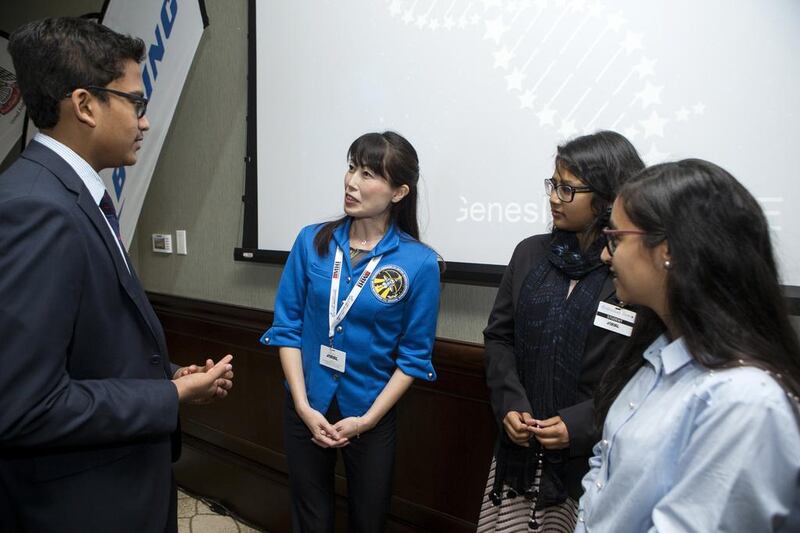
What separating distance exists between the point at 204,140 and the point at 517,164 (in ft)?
5.39

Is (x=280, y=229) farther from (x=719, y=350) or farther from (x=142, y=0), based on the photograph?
(x=719, y=350)

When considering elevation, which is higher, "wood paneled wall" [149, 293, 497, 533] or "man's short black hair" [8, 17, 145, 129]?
"man's short black hair" [8, 17, 145, 129]

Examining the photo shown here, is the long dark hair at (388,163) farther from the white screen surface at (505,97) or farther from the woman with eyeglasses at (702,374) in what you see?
the woman with eyeglasses at (702,374)

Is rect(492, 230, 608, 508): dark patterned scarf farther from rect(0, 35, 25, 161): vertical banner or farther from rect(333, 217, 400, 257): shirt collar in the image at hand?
rect(0, 35, 25, 161): vertical banner

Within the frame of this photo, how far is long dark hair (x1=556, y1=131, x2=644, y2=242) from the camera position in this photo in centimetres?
130

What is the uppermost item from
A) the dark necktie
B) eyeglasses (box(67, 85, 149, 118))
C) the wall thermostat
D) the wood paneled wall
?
eyeglasses (box(67, 85, 149, 118))

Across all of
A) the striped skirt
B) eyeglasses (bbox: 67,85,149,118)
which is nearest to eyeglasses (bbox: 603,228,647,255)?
the striped skirt

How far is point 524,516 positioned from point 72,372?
3.60 ft

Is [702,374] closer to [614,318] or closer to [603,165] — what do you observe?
[614,318]

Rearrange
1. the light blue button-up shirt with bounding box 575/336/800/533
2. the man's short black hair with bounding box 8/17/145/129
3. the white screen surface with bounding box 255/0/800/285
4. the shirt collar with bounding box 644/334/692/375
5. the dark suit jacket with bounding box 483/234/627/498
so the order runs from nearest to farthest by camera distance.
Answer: the light blue button-up shirt with bounding box 575/336/800/533 < the shirt collar with bounding box 644/334/692/375 < the man's short black hair with bounding box 8/17/145/129 < the dark suit jacket with bounding box 483/234/627/498 < the white screen surface with bounding box 255/0/800/285

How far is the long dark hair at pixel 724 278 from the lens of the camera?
2.48 feet

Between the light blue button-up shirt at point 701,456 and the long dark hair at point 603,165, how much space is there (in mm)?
540

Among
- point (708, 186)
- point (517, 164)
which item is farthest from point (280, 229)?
point (708, 186)

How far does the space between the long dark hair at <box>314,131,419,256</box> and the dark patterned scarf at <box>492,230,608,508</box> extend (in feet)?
1.53
